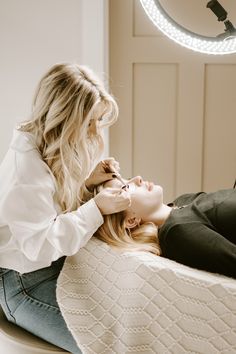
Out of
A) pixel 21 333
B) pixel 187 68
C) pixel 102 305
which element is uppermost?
pixel 187 68

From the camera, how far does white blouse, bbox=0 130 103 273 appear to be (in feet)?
4.57

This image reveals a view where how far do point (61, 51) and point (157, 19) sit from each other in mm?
1209

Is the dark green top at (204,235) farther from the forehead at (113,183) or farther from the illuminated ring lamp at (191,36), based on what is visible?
the illuminated ring lamp at (191,36)

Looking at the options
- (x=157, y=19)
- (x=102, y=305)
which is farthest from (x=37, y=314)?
(x=157, y=19)

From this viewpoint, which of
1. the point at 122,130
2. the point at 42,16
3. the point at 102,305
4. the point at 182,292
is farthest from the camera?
the point at 122,130

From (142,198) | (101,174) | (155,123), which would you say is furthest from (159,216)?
(155,123)

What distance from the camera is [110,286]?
1414 mm

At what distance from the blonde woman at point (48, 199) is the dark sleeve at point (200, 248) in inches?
6.6

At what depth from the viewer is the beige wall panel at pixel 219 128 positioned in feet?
8.52

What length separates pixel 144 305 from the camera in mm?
1337

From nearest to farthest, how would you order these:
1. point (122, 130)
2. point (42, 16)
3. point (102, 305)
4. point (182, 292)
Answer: point (182, 292) < point (102, 305) < point (42, 16) < point (122, 130)

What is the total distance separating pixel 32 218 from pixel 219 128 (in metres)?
1.47

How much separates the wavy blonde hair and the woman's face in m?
0.17

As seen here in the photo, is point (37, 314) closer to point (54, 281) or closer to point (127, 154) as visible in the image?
point (54, 281)
